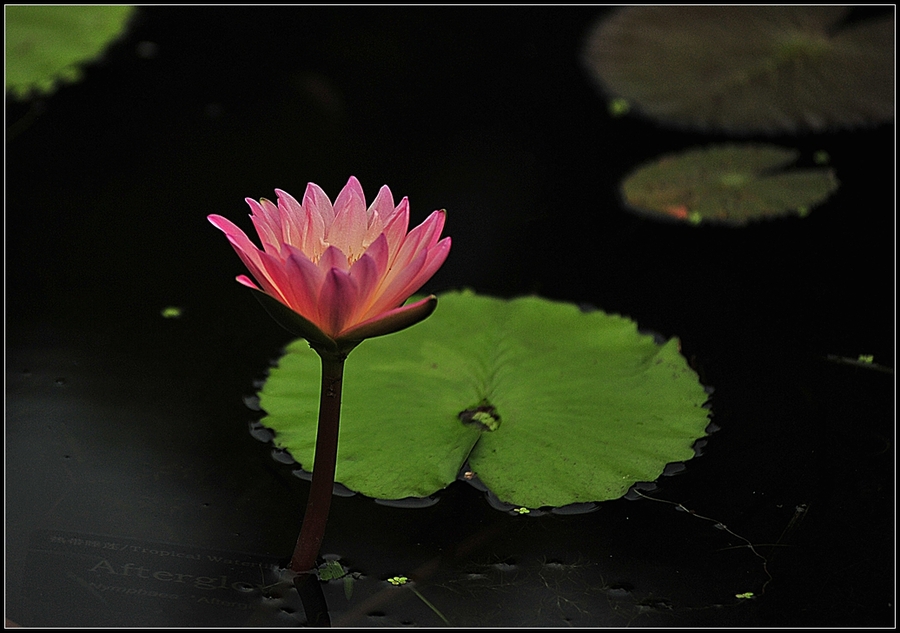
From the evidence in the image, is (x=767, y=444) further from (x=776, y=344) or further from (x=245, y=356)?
(x=245, y=356)

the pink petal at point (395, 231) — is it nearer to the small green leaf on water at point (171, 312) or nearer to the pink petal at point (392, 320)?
the pink petal at point (392, 320)

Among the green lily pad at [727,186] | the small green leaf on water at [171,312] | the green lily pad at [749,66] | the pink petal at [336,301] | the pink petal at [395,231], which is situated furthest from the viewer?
the green lily pad at [749,66]

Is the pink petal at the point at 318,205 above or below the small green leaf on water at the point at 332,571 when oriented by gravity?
above

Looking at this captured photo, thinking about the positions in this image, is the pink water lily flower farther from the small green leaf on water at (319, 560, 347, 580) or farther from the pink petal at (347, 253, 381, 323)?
the small green leaf on water at (319, 560, 347, 580)

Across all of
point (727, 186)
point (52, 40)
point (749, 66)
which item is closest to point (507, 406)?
point (727, 186)

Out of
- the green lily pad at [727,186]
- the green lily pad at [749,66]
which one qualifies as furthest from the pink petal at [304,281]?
the green lily pad at [749,66]
